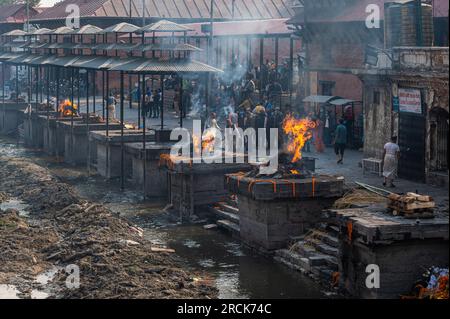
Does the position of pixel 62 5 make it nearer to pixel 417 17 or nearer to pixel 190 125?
pixel 190 125

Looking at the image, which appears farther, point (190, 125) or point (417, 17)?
point (190, 125)

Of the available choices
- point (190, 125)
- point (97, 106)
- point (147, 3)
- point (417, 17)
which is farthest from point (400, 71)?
point (147, 3)

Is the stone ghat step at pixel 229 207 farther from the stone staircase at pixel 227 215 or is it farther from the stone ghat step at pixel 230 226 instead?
the stone ghat step at pixel 230 226

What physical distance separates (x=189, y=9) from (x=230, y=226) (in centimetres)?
4086

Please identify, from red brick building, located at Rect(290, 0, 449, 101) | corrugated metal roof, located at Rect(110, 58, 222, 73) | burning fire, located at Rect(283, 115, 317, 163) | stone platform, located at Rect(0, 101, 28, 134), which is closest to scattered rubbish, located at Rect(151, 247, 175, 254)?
burning fire, located at Rect(283, 115, 317, 163)

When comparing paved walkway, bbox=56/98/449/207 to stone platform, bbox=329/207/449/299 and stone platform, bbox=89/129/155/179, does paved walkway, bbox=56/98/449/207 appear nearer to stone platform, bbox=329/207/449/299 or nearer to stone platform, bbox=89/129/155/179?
stone platform, bbox=329/207/449/299

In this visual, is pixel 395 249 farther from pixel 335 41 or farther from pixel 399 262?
pixel 335 41

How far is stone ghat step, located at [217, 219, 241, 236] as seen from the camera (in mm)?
22703

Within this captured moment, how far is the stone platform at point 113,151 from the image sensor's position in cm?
3172

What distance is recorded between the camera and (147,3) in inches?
2410

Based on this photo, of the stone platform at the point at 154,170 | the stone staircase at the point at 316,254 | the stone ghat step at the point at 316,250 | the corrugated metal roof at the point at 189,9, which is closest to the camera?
the stone staircase at the point at 316,254

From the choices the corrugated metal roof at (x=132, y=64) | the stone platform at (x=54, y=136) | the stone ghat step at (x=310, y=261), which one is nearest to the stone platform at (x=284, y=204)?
the stone ghat step at (x=310, y=261)

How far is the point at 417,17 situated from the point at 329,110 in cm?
1003

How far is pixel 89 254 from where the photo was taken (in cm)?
1997
